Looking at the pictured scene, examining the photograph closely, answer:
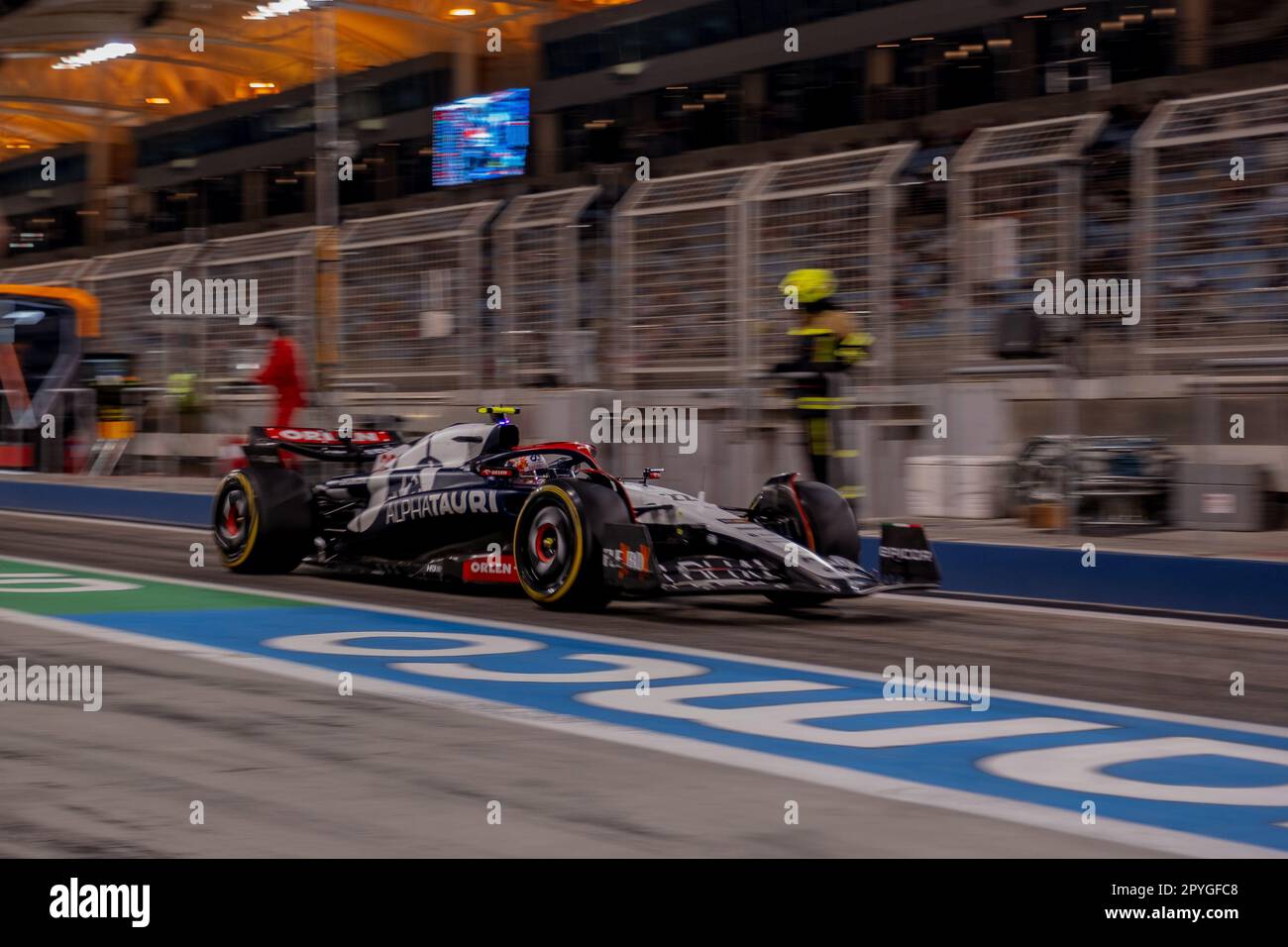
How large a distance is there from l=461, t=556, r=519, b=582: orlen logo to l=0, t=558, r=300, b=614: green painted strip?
3.34 feet

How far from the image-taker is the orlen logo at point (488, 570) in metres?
10.1

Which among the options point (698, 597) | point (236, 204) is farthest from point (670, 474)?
point (236, 204)

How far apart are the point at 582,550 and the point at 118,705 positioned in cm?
325

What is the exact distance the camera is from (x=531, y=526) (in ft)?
31.6

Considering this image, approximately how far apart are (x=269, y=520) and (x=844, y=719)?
5976mm

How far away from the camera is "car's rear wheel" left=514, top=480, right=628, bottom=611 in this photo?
9.14m

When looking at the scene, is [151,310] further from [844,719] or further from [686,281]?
[844,719]

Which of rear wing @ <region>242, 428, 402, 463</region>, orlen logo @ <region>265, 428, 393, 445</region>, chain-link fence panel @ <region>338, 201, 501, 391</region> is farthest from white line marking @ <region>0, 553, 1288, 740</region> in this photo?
chain-link fence panel @ <region>338, 201, 501, 391</region>

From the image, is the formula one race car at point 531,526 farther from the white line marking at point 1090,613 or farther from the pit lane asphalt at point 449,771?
the white line marking at point 1090,613

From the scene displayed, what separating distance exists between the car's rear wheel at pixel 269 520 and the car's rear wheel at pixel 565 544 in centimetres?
220

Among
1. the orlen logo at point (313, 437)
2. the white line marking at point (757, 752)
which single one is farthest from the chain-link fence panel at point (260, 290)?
the white line marking at point (757, 752)

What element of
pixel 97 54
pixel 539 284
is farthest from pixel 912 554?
pixel 97 54

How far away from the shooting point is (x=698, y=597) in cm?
1065
